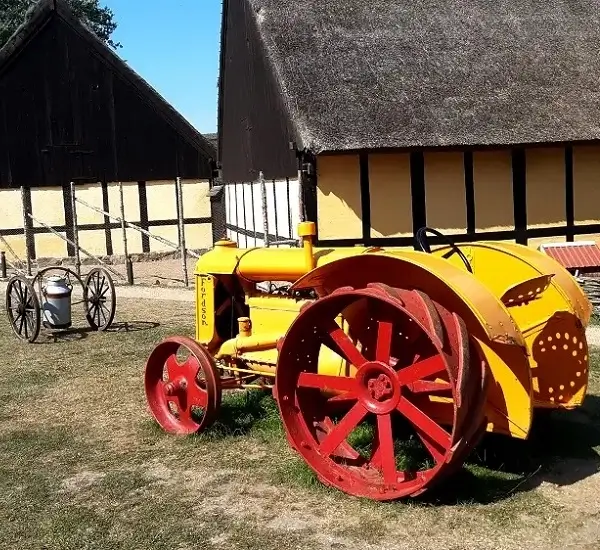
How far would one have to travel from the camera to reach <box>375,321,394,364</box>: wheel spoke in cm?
418

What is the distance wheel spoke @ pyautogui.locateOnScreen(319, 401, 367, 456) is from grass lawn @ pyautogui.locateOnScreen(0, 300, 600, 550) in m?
0.23

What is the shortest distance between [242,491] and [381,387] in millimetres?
1009

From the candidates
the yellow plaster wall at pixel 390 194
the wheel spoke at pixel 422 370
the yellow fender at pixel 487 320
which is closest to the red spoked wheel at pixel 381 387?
the wheel spoke at pixel 422 370

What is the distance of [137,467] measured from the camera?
4.98m

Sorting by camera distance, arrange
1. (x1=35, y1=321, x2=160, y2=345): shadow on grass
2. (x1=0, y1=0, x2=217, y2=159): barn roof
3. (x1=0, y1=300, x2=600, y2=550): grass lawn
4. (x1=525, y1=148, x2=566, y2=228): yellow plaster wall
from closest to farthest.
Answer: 1. (x1=0, y1=300, x2=600, y2=550): grass lawn
2. (x1=35, y1=321, x2=160, y2=345): shadow on grass
3. (x1=525, y1=148, x2=566, y2=228): yellow plaster wall
4. (x1=0, y1=0, x2=217, y2=159): barn roof

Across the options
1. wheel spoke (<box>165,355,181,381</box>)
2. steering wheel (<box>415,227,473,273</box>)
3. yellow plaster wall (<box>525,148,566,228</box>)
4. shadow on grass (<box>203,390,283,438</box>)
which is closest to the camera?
steering wheel (<box>415,227,473,273</box>)

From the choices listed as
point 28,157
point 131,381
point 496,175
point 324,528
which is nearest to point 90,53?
point 28,157

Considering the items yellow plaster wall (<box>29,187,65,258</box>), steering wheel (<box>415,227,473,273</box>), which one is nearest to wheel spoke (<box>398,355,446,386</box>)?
steering wheel (<box>415,227,473,273</box>)

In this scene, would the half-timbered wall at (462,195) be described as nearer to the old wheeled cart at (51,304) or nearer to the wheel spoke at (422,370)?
the old wheeled cart at (51,304)

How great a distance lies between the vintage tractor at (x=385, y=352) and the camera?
393 cm

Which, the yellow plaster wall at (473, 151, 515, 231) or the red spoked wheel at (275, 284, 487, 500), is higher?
the yellow plaster wall at (473, 151, 515, 231)

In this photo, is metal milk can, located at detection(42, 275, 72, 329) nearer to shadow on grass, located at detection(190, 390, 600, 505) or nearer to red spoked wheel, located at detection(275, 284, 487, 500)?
shadow on grass, located at detection(190, 390, 600, 505)

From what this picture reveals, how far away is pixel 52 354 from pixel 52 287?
1.01m

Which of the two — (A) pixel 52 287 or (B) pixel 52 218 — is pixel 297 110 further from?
(B) pixel 52 218
